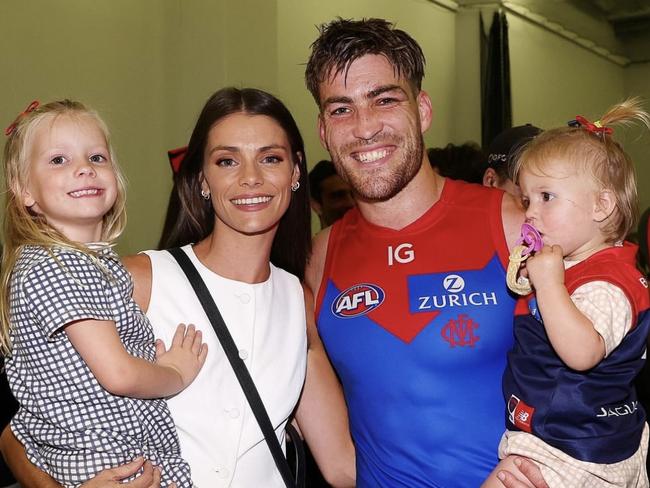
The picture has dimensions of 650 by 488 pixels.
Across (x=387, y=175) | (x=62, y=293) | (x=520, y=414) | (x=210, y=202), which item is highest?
(x=387, y=175)

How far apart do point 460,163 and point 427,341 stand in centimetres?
250

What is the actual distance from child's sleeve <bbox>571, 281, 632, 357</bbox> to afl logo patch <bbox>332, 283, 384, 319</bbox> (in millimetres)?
630

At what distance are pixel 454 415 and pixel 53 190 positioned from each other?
1.26 metres

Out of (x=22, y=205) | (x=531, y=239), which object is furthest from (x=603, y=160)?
(x=22, y=205)

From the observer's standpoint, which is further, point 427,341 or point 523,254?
point 427,341

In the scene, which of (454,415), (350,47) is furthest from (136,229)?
(454,415)

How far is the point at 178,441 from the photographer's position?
2.32 metres

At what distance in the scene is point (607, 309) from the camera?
209cm

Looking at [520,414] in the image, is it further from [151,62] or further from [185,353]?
[151,62]

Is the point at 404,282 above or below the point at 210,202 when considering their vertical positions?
below

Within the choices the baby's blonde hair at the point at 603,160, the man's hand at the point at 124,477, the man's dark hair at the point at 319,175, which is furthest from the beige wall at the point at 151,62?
the baby's blonde hair at the point at 603,160

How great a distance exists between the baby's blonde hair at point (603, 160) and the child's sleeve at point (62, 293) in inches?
46.6

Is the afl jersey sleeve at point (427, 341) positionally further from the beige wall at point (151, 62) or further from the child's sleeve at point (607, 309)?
the beige wall at point (151, 62)

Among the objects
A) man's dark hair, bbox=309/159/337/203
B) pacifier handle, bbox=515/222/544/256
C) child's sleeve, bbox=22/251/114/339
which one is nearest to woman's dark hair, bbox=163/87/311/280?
child's sleeve, bbox=22/251/114/339
